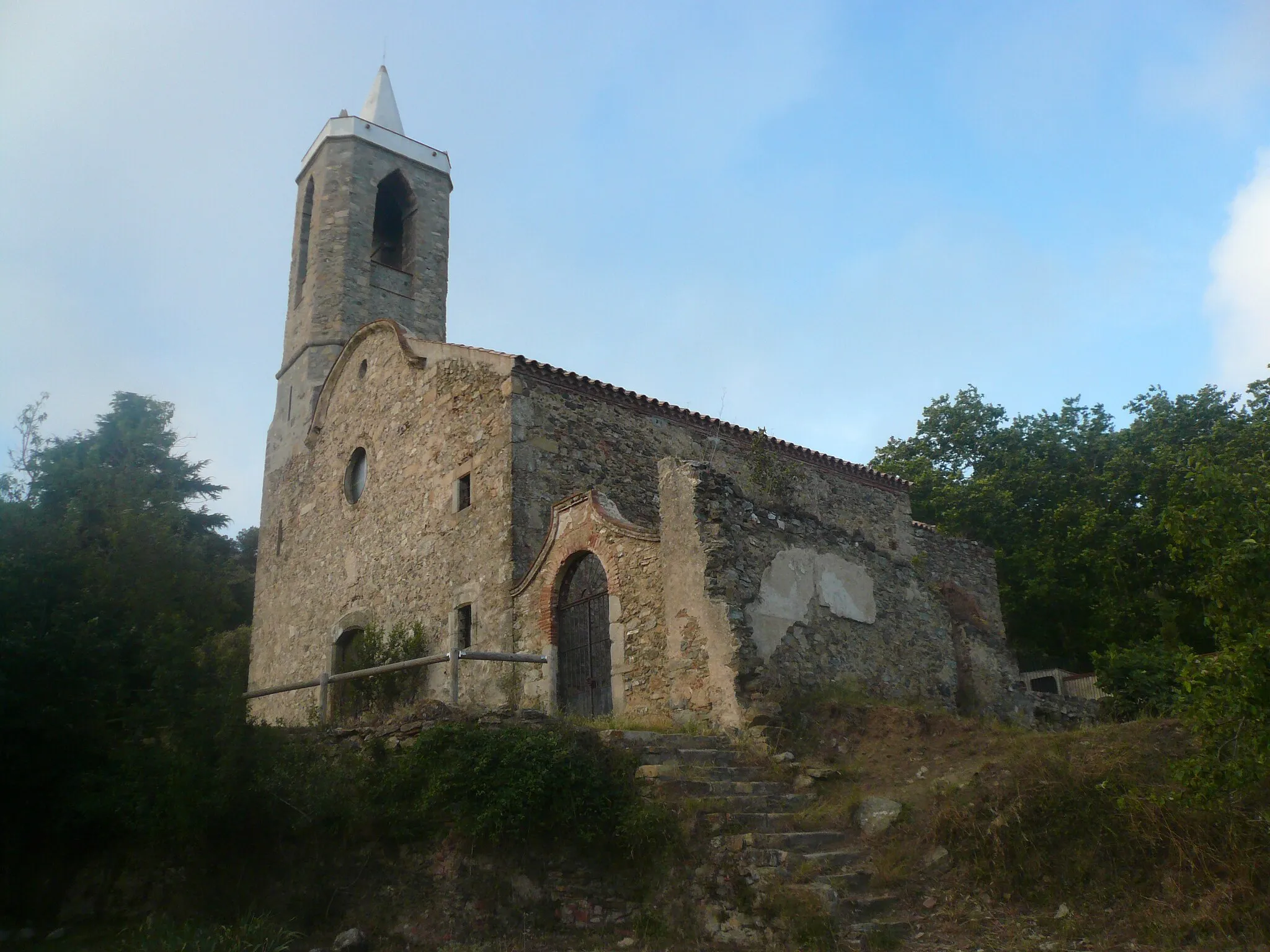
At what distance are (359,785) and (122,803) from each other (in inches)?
76.4

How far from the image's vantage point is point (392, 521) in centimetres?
1584

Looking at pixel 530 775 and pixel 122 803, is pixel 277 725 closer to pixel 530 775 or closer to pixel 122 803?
pixel 122 803

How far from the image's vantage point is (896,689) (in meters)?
11.8

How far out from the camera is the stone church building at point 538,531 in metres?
10.2

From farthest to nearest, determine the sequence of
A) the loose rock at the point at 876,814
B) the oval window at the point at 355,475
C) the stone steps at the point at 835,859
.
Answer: the oval window at the point at 355,475
the loose rock at the point at 876,814
the stone steps at the point at 835,859

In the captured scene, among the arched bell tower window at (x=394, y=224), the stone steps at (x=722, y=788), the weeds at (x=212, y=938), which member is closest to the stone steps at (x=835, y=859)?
the stone steps at (x=722, y=788)

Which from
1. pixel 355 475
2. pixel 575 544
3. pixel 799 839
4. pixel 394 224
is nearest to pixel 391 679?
pixel 575 544

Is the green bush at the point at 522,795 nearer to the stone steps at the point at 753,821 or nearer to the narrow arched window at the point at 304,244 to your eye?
the stone steps at the point at 753,821

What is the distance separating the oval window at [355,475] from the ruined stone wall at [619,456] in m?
5.25

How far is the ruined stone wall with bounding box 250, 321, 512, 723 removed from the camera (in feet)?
43.8

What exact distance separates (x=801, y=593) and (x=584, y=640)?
2.67 m

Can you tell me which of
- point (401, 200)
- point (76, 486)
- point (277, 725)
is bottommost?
point (277, 725)

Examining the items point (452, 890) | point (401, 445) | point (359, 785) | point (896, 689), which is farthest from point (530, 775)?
point (401, 445)

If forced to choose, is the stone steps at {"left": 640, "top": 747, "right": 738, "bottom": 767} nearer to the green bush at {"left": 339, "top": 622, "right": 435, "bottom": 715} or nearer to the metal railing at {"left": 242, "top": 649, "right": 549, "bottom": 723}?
the metal railing at {"left": 242, "top": 649, "right": 549, "bottom": 723}
